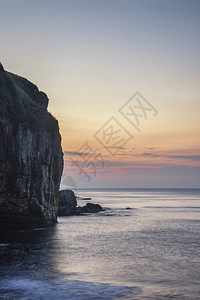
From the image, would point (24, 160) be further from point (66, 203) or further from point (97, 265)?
point (66, 203)

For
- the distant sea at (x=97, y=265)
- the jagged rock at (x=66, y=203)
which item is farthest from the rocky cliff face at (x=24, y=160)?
the jagged rock at (x=66, y=203)

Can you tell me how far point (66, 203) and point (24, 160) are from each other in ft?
153

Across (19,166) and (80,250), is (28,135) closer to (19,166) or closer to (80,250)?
(19,166)

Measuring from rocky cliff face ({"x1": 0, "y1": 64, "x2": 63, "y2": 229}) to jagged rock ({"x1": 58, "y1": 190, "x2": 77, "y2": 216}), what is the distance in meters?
24.9

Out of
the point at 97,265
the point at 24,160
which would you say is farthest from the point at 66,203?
the point at 97,265

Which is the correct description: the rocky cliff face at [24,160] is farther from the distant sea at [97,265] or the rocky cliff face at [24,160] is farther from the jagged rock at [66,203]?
the jagged rock at [66,203]

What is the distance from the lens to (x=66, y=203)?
9556 centimetres

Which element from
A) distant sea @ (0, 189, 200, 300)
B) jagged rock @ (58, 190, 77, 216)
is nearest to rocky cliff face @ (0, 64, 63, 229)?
distant sea @ (0, 189, 200, 300)

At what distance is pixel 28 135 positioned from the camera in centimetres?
5203

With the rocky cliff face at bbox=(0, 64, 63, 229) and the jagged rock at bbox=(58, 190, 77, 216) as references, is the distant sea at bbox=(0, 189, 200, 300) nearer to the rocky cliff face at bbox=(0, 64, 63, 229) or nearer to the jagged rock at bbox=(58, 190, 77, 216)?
the rocky cliff face at bbox=(0, 64, 63, 229)

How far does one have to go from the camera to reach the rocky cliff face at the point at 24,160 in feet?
158

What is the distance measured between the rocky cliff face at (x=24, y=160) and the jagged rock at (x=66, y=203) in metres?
24.9

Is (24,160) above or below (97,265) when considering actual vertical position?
above

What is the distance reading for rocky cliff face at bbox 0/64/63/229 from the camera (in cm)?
4806
